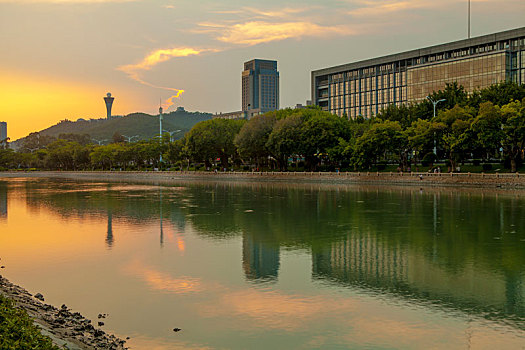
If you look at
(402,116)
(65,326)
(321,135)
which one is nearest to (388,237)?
(65,326)

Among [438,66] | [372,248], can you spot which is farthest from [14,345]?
[438,66]

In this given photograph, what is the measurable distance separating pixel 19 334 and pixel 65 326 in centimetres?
331

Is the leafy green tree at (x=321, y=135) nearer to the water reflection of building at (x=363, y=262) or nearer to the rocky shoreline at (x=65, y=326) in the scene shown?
the water reflection of building at (x=363, y=262)

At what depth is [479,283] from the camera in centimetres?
1678

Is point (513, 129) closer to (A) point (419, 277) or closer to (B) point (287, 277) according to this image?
(A) point (419, 277)

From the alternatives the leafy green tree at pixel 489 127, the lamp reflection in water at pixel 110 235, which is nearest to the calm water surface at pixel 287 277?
the lamp reflection in water at pixel 110 235

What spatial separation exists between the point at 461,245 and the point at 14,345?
20412mm

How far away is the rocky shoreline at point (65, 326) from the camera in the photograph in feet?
36.6

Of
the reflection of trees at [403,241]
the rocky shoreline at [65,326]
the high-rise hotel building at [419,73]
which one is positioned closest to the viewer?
the rocky shoreline at [65,326]

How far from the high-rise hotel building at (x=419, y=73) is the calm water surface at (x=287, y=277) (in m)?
93.4

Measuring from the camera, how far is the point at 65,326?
12.5m

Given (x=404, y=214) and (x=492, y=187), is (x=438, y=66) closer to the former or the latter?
(x=492, y=187)

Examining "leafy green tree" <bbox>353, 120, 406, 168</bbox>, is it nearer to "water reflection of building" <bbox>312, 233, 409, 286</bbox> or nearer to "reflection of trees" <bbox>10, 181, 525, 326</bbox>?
"reflection of trees" <bbox>10, 181, 525, 326</bbox>

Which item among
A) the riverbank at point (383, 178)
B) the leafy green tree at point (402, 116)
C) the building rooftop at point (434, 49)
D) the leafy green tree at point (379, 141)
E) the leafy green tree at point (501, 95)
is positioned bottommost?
the riverbank at point (383, 178)
